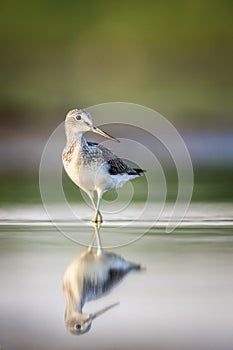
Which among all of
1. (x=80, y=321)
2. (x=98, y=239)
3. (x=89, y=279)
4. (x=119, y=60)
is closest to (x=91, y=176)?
(x=98, y=239)

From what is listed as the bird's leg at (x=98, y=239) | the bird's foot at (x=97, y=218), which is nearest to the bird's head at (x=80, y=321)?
the bird's leg at (x=98, y=239)

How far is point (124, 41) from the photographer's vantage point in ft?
40.1

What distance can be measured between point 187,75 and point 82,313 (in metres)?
8.04

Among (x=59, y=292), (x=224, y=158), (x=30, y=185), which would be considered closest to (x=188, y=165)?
(x=224, y=158)

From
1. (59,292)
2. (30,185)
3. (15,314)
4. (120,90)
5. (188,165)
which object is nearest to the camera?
(15,314)

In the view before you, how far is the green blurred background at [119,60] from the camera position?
11703mm

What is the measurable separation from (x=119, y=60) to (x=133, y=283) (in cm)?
748

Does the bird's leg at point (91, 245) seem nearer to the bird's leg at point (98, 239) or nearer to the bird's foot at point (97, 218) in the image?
the bird's leg at point (98, 239)

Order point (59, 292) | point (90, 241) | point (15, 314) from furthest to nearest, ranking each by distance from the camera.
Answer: point (90, 241), point (59, 292), point (15, 314)

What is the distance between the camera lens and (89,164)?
278 inches

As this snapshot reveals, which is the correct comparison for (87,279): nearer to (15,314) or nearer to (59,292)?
(59,292)

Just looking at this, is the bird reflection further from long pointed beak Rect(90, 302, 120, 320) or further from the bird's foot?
the bird's foot

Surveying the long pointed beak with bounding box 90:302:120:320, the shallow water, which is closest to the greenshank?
the shallow water

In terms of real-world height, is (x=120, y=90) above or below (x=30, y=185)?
above
